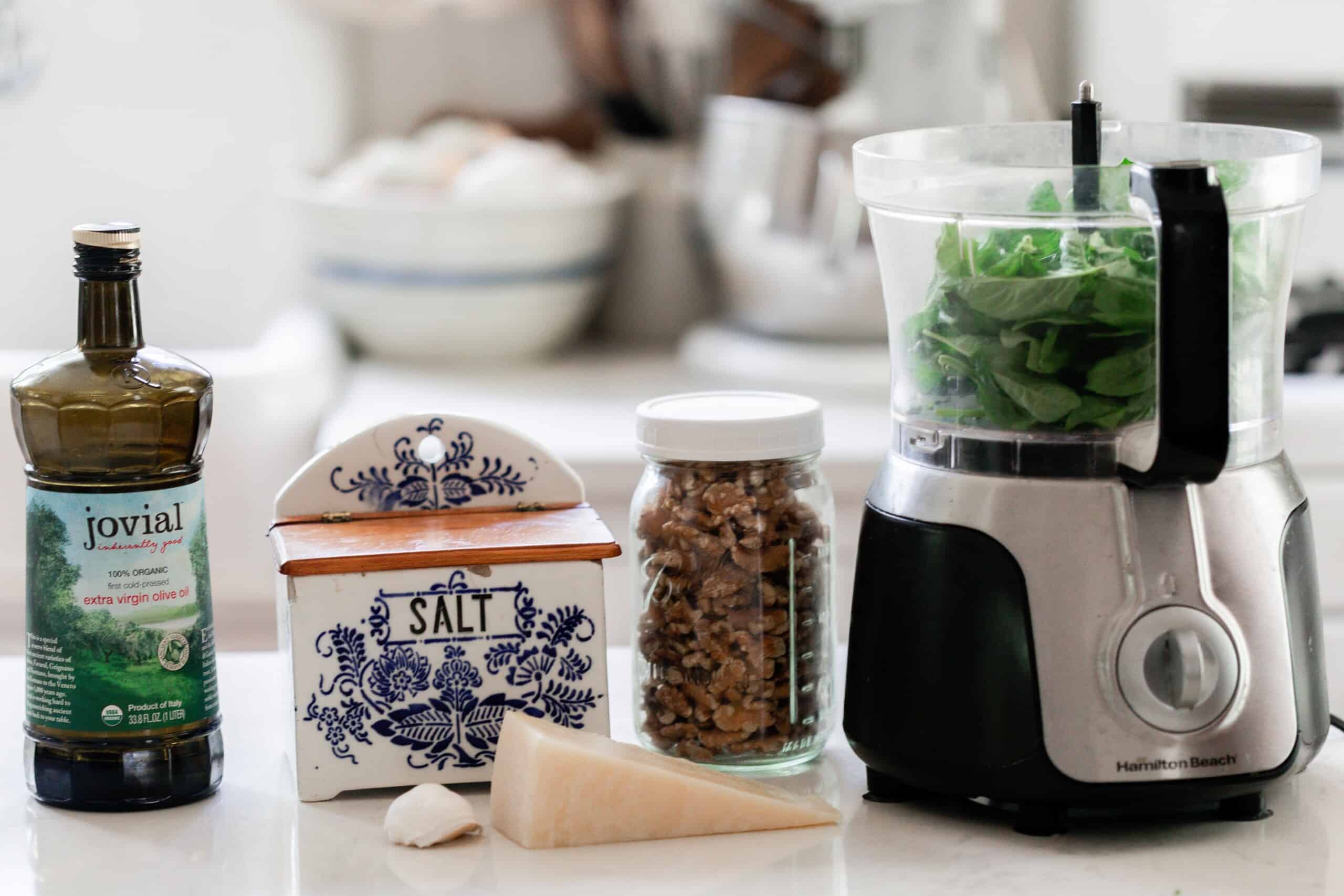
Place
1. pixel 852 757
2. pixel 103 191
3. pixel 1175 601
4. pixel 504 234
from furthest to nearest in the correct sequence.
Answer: pixel 103 191, pixel 504 234, pixel 852 757, pixel 1175 601

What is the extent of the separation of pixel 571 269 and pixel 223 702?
1.04 m

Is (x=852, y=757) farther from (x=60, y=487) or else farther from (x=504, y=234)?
(x=504, y=234)

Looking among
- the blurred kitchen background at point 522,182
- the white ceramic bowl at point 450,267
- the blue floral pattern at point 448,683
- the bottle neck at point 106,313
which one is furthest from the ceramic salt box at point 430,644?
the white ceramic bowl at point 450,267

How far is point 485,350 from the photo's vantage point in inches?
71.6

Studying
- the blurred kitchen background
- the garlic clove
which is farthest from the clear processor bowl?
the blurred kitchen background

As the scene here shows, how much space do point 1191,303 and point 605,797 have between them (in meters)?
0.29

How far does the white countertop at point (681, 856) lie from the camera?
597 millimetres

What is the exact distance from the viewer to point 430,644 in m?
0.67

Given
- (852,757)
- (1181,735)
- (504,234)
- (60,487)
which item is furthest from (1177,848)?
(504,234)

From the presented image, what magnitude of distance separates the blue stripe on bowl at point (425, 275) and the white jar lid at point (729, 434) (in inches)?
42.6

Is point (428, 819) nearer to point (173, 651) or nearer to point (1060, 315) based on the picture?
point (173, 651)

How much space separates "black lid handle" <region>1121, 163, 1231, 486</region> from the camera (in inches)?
21.9

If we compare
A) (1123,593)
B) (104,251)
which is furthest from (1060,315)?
(104,251)

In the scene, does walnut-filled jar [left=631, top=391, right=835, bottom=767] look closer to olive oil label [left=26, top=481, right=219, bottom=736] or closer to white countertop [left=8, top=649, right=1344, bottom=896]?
white countertop [left=8, top=649, right=1344, bottom=896]
